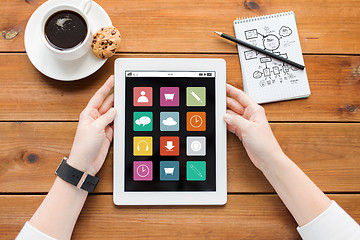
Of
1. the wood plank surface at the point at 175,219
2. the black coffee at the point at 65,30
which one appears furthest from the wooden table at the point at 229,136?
the black coffee at the point at 65,30

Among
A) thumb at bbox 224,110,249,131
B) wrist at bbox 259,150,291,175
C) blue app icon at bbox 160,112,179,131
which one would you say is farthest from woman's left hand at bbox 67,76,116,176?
wrist at bbox 259,150,291,175

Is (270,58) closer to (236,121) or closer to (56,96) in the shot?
(236,121)

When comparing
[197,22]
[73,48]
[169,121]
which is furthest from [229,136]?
[73,48]

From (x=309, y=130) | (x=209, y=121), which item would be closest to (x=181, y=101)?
(x=209, y=121)

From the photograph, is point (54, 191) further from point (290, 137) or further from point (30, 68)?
point (290, 137)

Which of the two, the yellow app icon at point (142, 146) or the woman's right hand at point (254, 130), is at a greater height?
the woman's right hand at point (254, 130)

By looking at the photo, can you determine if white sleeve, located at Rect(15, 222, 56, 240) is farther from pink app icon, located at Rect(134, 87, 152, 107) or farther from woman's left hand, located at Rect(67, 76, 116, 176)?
pink app icon, located at Rect(134, 87, 152, 107)

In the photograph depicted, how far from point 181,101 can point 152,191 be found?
22 centimetres

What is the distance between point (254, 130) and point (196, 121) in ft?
0.44

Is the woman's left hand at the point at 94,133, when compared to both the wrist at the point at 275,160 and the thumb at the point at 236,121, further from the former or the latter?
the wrist at the point at 275,160

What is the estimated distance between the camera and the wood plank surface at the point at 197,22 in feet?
2.63

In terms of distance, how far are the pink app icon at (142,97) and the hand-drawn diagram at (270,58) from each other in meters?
0.26

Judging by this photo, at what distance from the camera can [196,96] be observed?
776mm

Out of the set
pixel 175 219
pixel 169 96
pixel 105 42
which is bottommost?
pixel 175 219
